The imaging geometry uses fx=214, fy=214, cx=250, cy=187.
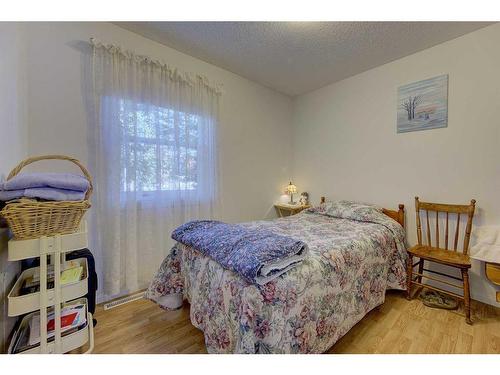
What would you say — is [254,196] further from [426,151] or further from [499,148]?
[499,148]

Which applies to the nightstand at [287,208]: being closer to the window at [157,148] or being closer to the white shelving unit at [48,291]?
the window at [157,148]

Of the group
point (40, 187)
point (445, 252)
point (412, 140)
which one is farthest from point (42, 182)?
point (412, 140)

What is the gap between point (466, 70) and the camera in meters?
1.96

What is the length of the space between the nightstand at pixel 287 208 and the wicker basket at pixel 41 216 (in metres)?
2.55

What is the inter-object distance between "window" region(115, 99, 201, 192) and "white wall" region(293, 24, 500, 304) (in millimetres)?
1831

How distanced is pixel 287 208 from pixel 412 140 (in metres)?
1.70

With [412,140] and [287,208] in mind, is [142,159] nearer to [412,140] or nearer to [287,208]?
[287,208]

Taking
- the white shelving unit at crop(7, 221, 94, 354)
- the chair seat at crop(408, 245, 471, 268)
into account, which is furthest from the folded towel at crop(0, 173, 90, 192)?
the chair seat at crop(408, 245, 471, 268)

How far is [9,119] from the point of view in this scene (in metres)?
1.23

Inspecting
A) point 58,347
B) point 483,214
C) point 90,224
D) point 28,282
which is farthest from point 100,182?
point 483,214

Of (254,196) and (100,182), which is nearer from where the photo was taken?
(100,182)

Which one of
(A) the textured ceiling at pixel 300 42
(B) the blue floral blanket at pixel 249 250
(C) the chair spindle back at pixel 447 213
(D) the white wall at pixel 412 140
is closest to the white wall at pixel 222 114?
(A) the textured ceiling at pixel 300 42

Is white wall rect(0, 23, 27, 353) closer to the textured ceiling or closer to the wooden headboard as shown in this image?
the textured ceiling

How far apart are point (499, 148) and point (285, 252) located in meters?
2.13
